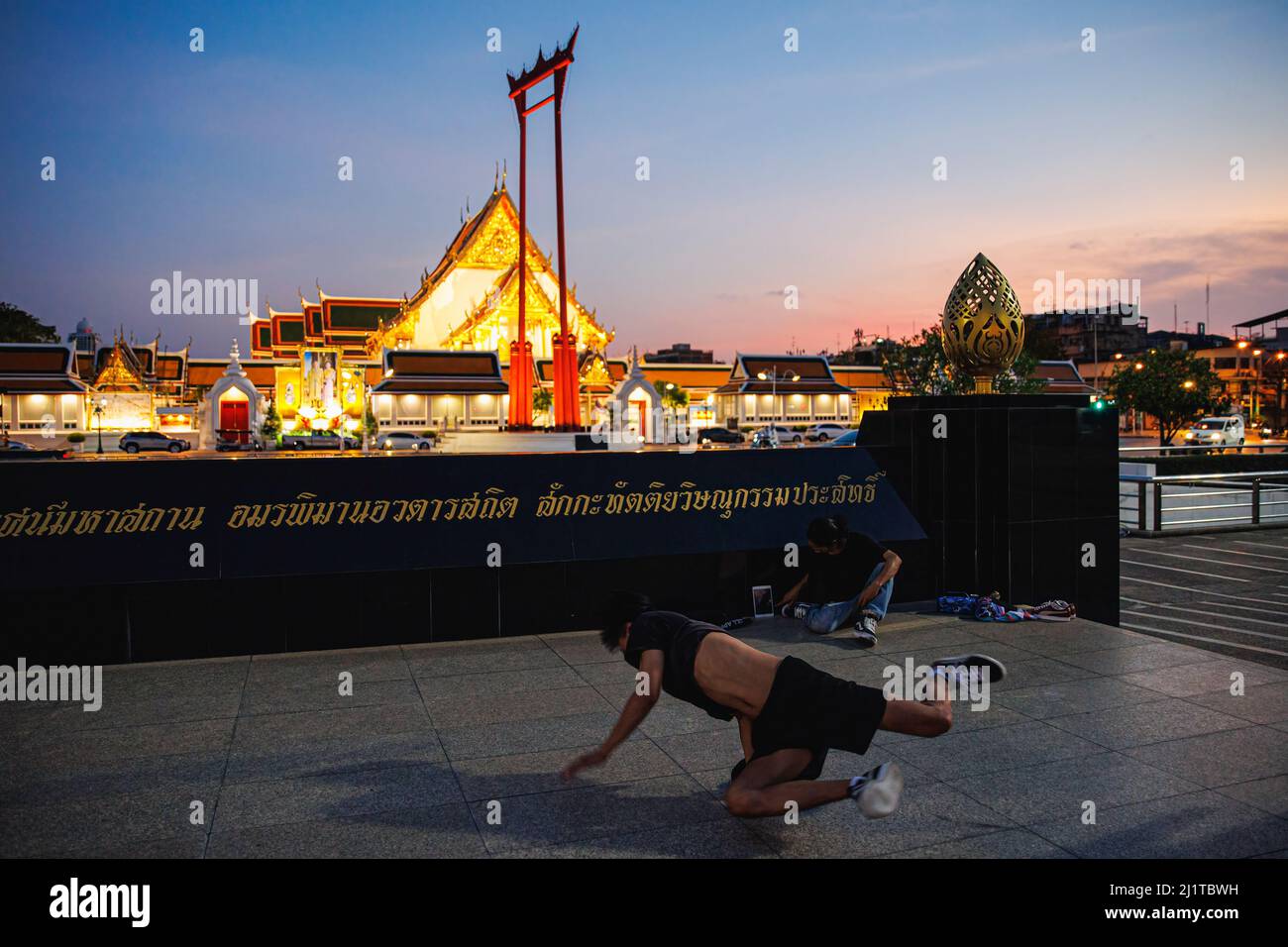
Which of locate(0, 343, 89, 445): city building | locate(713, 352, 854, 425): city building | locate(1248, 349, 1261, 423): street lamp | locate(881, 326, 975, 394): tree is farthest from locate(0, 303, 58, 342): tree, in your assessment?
locate(1248, 349, 1261, 423): street lamp

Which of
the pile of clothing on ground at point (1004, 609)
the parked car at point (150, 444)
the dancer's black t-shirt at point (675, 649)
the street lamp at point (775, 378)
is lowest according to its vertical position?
the pile of clothing on ground at point (1004, 609)

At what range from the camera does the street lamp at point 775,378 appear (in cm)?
8125

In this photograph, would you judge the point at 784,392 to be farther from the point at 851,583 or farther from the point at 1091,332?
the point at 851,583

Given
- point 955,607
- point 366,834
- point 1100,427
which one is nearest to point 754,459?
point 955,607

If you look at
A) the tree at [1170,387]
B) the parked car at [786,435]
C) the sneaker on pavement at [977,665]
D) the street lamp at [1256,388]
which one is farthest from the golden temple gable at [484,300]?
the sneaker on pavement at [977,665]

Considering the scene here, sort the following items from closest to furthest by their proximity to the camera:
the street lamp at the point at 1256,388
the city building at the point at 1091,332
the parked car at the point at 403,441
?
the parked car at the point at 403,441
the street lamp at the point at 1256,388
the city building at the point at 1091,332

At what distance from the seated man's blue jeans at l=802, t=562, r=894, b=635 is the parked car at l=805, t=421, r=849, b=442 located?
5058 centimetres

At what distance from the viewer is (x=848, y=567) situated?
10258 mm

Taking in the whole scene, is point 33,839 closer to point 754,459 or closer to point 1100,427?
point 754,459

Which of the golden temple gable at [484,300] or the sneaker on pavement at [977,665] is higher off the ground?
the golden temple gable at [484,300]

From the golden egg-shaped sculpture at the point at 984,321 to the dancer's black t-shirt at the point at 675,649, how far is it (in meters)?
7.85

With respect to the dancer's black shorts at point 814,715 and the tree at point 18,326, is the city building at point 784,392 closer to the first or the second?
the tree at point 18,326

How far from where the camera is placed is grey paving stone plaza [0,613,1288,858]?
522cm

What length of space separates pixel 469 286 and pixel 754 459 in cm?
7600
